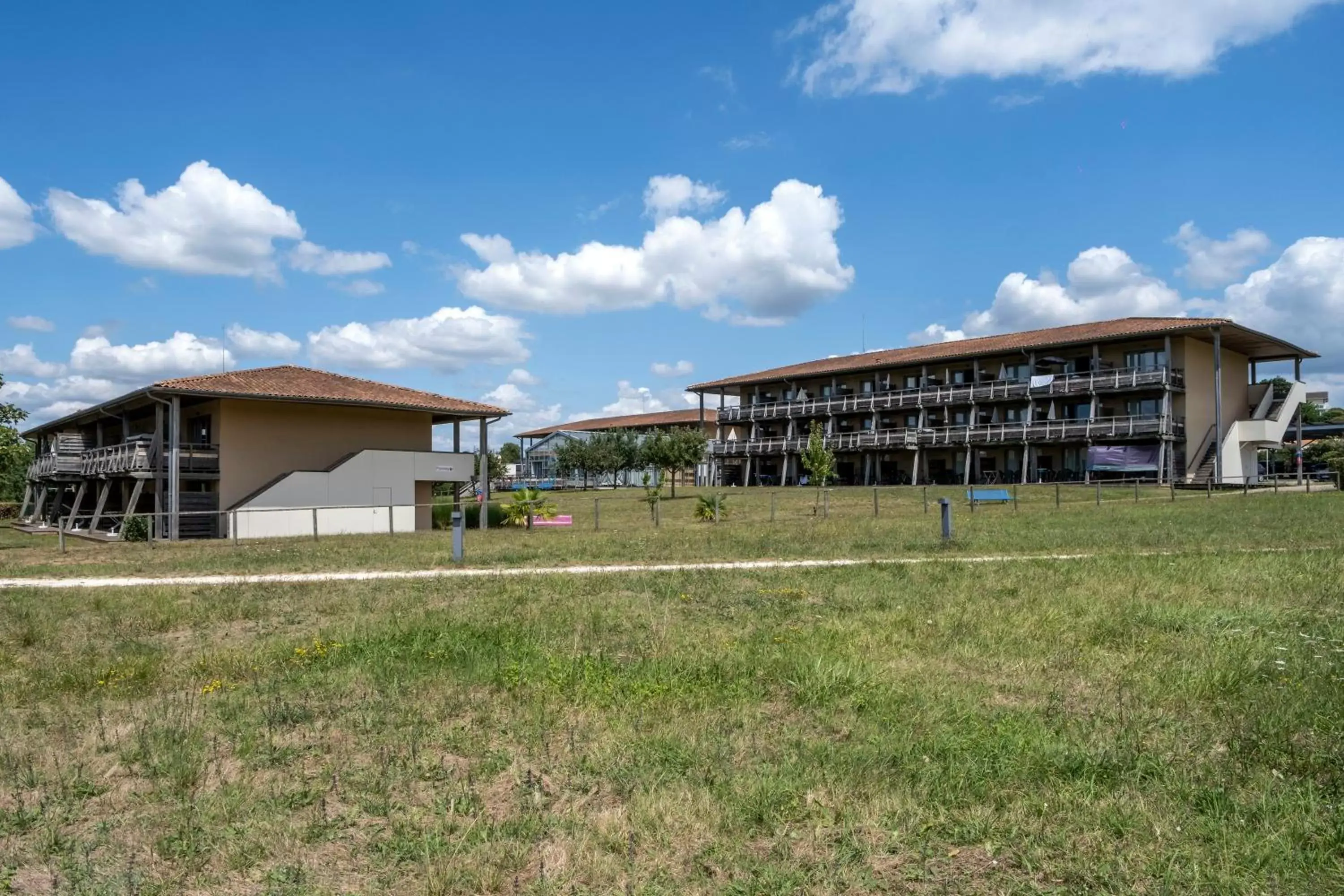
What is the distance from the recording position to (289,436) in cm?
3700

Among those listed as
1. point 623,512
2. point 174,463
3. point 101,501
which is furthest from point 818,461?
point 101,501

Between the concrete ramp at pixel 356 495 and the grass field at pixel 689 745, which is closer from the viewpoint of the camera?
the grass field at pixel 689 745

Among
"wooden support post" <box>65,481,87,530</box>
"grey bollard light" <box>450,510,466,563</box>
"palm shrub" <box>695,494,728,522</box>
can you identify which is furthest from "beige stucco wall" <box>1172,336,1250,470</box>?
"wooden support post" <box>65,481,87,530</box>

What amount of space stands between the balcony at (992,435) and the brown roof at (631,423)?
1477 cm

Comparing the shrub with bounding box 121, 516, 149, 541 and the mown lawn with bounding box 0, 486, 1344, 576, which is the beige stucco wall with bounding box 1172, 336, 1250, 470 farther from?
the shrub with bounding box 121, 516, 149, 541

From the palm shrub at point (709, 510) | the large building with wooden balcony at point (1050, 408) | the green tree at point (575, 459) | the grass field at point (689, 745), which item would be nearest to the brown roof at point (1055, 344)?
the large building with wooden balcony at point (1050, 408)

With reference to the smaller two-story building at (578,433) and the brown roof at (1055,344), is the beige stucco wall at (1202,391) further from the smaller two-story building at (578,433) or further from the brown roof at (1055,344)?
the smaller two-story building at (578,433)

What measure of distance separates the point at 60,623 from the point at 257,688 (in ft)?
18.6

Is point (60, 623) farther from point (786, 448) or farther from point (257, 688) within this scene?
point (786, 448)

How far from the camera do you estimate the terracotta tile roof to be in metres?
33.9

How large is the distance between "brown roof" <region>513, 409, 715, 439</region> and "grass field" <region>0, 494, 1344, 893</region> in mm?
75775

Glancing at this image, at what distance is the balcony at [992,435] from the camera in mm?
52938

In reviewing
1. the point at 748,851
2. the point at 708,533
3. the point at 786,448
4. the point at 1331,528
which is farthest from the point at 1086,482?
the point at 748,851

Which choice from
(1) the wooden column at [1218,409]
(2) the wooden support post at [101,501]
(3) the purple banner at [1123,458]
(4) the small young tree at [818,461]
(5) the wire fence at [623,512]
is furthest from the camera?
(3) the purple banner at [1123,458]
